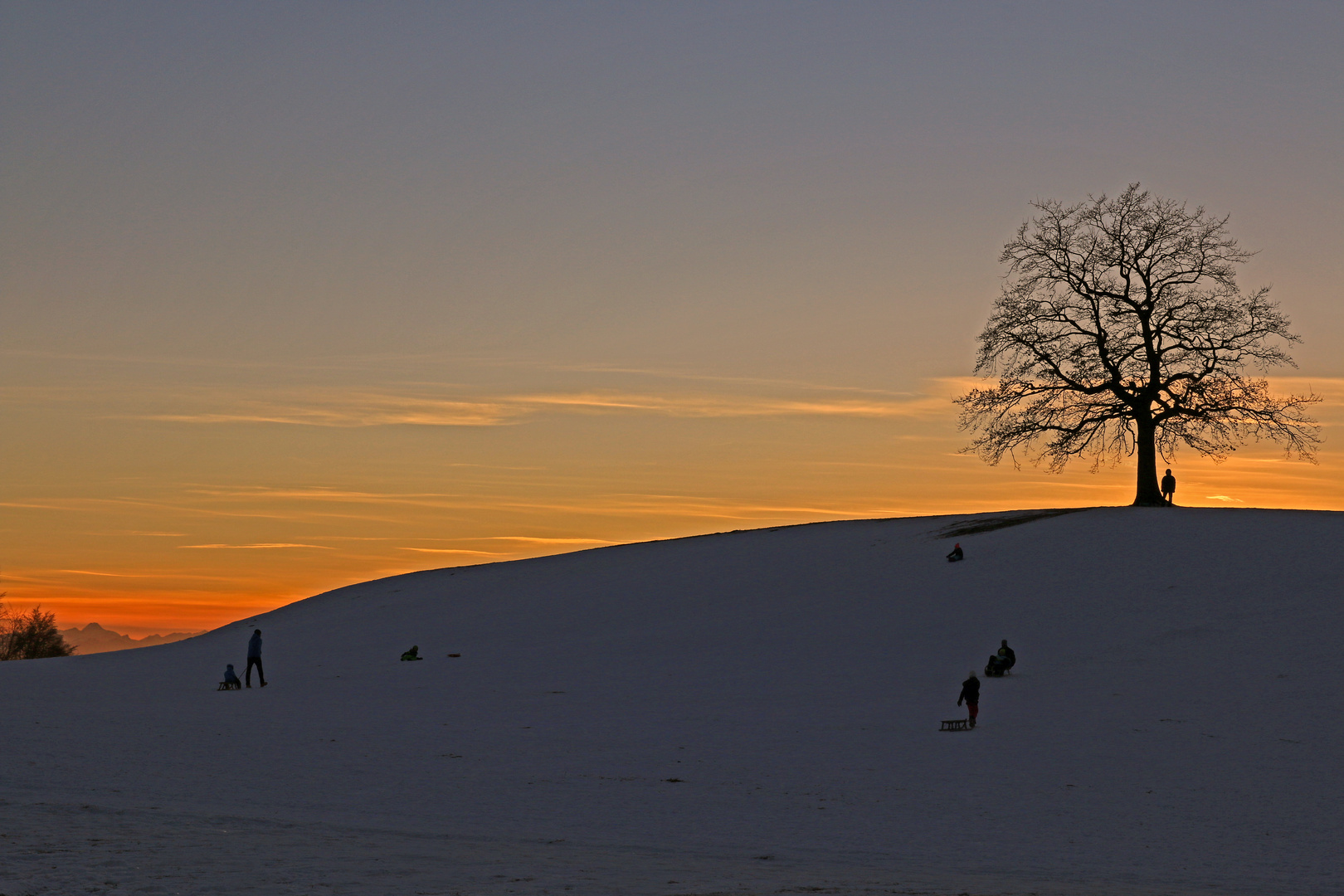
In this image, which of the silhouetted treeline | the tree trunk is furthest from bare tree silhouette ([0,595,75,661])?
the tree trunk

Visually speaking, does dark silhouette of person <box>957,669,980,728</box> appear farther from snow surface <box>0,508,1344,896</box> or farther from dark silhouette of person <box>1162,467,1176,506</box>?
dark silhouette of person <box>1162,467,1176,506</box>

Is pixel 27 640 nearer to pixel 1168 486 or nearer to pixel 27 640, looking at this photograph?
pixel 27 640

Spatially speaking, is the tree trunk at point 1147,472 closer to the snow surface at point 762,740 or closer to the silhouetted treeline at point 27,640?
the snow surface at point 762,740

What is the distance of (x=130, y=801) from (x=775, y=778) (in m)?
9.55

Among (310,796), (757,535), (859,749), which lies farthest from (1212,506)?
(310,796)

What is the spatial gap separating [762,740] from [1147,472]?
34803mm

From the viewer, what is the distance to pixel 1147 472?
171ft

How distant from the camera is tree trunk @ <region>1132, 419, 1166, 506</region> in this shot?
51.8 metres

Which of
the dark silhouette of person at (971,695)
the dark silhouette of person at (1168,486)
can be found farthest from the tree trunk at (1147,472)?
Result: the dark silhouette of person at (971,695)

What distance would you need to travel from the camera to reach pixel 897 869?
13719 millimetres

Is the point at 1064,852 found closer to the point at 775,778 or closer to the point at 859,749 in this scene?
the point at 775,778

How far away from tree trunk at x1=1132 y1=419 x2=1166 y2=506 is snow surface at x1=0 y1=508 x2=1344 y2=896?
4096mm

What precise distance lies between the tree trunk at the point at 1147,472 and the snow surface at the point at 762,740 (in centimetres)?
410

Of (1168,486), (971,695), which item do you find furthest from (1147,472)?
(971,695)
